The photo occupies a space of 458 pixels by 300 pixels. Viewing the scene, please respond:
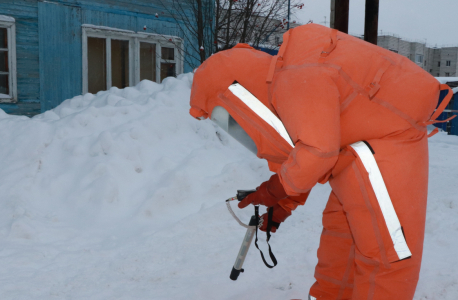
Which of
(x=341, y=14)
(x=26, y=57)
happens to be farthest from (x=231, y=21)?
(x=26, y=57)

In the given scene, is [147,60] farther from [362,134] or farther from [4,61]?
[362,134]

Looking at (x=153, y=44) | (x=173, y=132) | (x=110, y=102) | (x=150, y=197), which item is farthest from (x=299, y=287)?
(x=153, y=44)

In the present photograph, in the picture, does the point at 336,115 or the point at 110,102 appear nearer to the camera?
the point at 336,115

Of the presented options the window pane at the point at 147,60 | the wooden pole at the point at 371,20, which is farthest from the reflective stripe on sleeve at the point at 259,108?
the window pane at the point at 147,60

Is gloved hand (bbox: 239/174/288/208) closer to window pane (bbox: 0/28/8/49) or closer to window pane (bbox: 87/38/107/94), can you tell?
window pane (bbox: 0/28/8/49)

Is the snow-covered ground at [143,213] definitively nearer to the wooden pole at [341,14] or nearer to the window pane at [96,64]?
the wooden pole at [341,14]

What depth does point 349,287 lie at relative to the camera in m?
2.17

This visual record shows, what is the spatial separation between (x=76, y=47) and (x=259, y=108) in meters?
7.77

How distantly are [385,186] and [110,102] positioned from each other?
5384 millimetres

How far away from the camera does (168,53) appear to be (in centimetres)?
1053

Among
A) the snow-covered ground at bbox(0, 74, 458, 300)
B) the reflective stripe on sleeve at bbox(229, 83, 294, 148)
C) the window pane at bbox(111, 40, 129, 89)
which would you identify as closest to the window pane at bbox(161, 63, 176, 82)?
the window pane at bbox(111, 40, 129, 89)

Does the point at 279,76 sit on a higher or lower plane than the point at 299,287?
higher

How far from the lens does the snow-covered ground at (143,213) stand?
10.1 ft

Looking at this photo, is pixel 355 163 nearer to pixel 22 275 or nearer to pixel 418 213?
pixel 418 213
